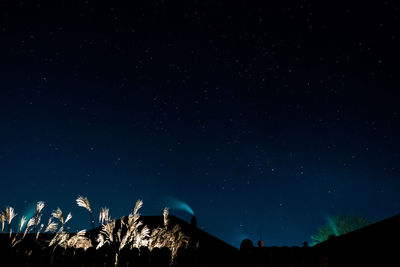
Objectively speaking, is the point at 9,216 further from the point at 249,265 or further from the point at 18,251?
the point at 249,265

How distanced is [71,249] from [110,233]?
83 cm

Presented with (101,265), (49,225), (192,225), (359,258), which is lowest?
(101,265)

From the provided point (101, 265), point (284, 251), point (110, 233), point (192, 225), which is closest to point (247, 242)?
point (284, 251)

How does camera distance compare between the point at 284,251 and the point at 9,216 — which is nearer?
the point at 9,216

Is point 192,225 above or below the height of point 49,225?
above

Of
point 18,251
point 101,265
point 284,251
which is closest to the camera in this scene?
point 18,251

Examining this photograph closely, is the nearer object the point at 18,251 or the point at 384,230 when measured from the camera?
the point at 18,251

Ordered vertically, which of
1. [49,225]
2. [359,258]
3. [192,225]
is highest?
[192,225]

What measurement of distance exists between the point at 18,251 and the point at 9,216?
4.36 feet

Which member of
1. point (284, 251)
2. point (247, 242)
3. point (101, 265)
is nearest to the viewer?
point (101, 265)

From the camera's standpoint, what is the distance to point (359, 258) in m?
5.85

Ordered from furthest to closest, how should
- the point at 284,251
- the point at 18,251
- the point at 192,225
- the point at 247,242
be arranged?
the point at 192,225 < the point at 247,242 < the point at 284,251 < the point at 18,251

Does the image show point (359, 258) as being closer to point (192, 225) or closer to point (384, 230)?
point (384, 230)

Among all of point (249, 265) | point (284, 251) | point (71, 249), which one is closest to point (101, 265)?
point (71, 249)
